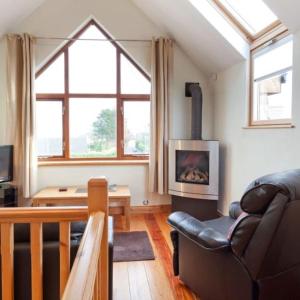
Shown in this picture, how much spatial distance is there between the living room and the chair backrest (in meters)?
1.85

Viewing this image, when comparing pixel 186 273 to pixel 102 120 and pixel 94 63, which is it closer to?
pixel 102 120

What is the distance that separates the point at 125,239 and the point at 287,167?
6.57 ft

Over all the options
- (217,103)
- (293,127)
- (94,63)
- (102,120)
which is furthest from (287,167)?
(94,63)

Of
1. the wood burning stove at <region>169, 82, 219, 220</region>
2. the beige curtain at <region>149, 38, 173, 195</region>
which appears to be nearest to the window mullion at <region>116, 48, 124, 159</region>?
the beige curtain at <region>149, 38, 173, 195</region>

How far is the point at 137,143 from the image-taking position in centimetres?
515

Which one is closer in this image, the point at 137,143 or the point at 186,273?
the point at 186,273

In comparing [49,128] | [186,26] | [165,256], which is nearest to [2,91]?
[49,128]

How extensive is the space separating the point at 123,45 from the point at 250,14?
206cm

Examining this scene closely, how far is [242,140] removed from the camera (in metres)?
3.91

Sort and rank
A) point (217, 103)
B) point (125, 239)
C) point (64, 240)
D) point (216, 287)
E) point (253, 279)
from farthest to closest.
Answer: point (217, 103) < point (125, 239) < point (216, 287) < point (253, 279) < point (64, 240)

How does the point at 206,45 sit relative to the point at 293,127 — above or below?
above

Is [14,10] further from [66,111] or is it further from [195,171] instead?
[195,171]

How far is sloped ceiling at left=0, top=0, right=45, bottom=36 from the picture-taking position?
13.1 feet

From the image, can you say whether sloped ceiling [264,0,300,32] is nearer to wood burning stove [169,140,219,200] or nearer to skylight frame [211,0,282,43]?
skylight frame [211,0,282,43]
